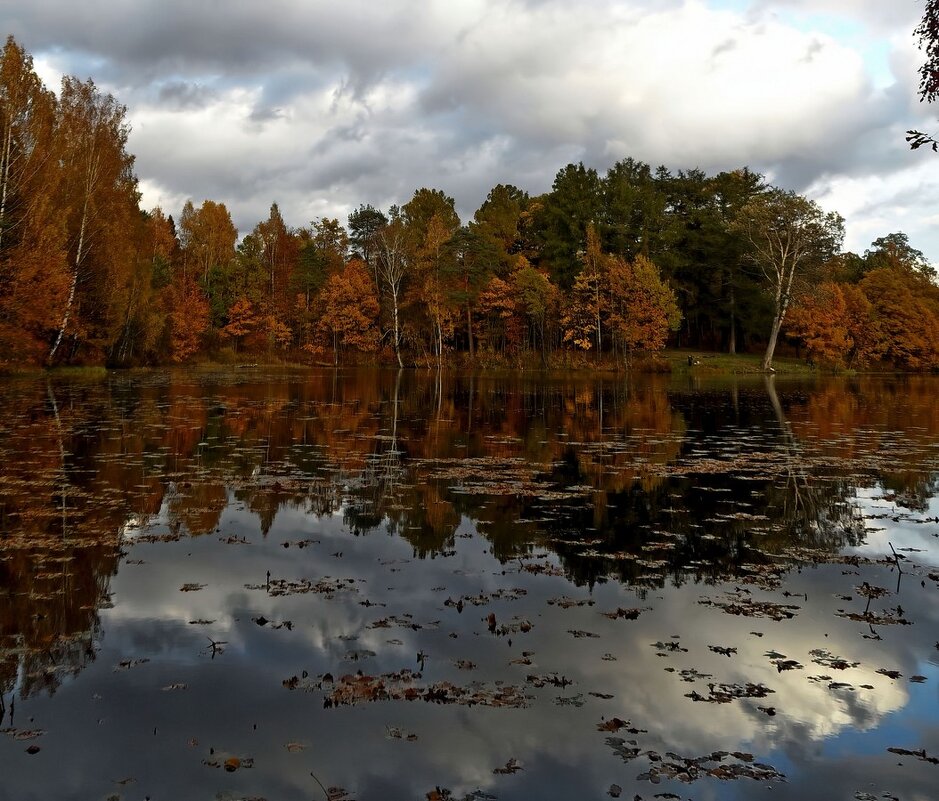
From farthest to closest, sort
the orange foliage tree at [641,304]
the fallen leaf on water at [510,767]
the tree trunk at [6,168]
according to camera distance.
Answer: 1. the orange foliage tree at [641,304]
2. the tree trunk at [6,168]
3. the fallen leaf on water at [510,767]

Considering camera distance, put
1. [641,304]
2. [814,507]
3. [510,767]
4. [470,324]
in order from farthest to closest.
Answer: [470,324] → [641,304] → [814,507] → [510,767]

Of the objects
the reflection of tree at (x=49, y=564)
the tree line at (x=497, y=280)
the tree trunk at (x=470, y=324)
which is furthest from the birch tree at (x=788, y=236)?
the reflection of tree at (x=49, y=564)

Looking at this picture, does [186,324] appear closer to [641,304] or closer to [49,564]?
[641,304]

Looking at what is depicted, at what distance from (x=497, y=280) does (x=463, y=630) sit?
244ft

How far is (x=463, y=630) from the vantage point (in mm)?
6898

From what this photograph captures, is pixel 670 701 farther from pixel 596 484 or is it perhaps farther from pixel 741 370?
pixel 741 370

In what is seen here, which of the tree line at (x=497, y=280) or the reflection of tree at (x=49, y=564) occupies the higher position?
the tree line at (x=497, y=280)

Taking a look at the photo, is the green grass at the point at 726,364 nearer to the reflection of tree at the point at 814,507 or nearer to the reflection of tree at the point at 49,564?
the reflection of tree at the point at 814,507

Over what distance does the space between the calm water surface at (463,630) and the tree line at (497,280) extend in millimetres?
45800

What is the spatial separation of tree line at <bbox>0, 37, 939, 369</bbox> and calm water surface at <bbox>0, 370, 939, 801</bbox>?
150ft

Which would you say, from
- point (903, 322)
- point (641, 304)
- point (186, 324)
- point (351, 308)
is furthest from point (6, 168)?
point (903, 322)

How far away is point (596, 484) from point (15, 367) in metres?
46.9

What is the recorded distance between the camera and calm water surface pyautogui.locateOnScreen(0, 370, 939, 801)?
15.3 feet

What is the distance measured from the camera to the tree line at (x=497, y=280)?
177 ft
